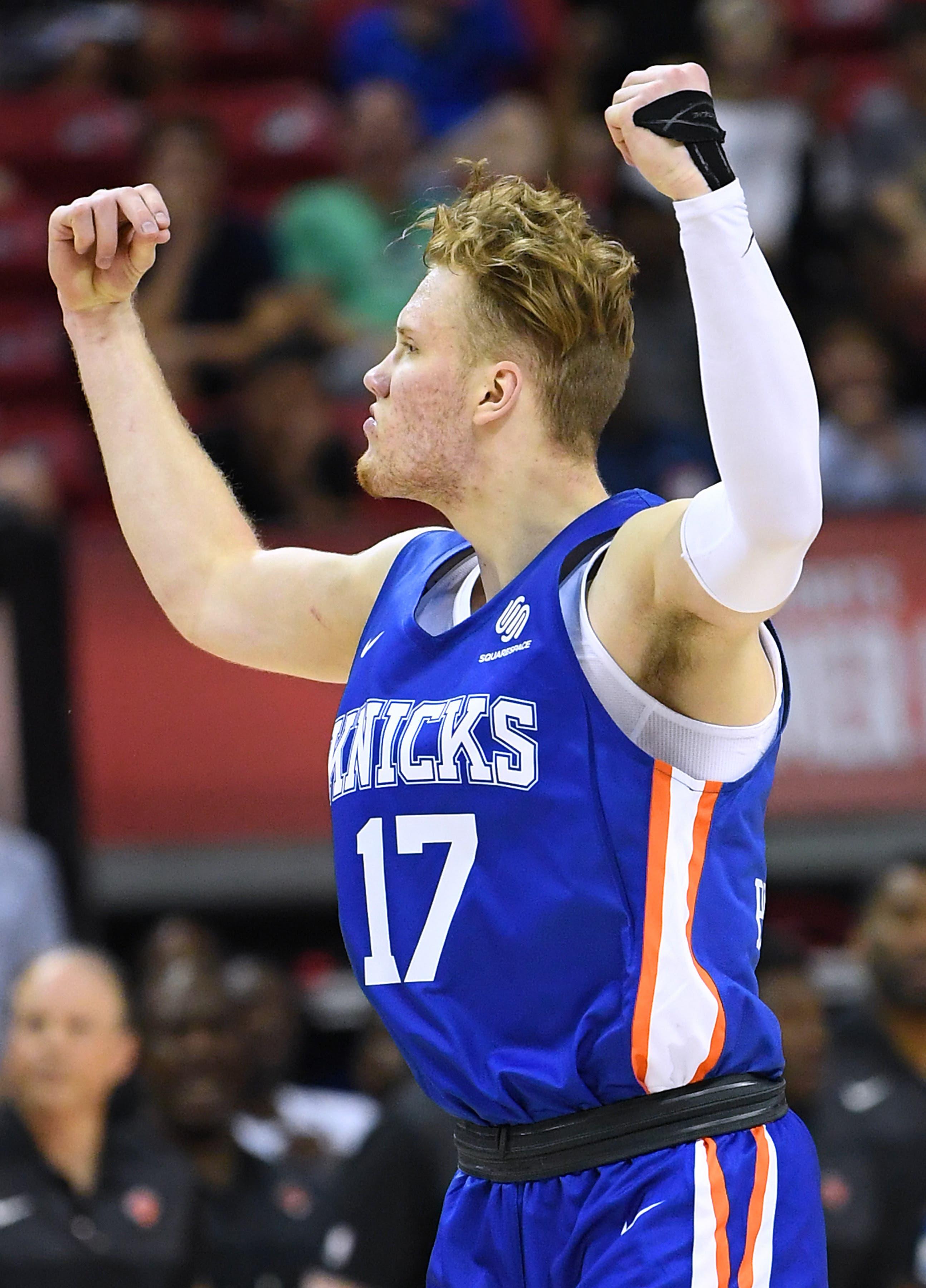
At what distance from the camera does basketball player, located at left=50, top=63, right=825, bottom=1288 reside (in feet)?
9.35

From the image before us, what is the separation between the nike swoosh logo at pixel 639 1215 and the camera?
120 inches

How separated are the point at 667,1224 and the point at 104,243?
1857 mm

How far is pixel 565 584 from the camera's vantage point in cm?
315

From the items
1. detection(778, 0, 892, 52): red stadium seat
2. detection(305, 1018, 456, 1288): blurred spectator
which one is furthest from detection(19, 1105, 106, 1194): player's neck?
detection(778, 0, 892, 52): red stadium seat

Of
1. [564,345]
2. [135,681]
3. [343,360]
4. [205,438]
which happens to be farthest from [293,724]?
[564,345]

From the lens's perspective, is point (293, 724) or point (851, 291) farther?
point (851, 291)

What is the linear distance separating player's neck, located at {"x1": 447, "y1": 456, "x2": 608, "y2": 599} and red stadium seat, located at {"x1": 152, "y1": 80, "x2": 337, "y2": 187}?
8407 millimetres

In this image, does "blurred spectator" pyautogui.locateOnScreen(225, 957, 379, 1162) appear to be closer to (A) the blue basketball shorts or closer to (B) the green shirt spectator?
(B) the green shirt spectator

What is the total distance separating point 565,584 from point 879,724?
567 centimetres

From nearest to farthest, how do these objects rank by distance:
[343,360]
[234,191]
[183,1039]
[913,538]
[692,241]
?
[692,241]
[183,1039]
[913,538]
[343,360]
[234,191]

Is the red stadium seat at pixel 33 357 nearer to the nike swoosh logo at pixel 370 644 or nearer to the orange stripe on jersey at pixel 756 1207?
the nike swoosh logo at pixel 370 644

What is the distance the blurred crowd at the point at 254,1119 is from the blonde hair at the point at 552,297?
3463 mm

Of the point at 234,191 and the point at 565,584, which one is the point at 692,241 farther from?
the point at 234,191

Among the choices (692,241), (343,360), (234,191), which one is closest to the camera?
(692,241)
